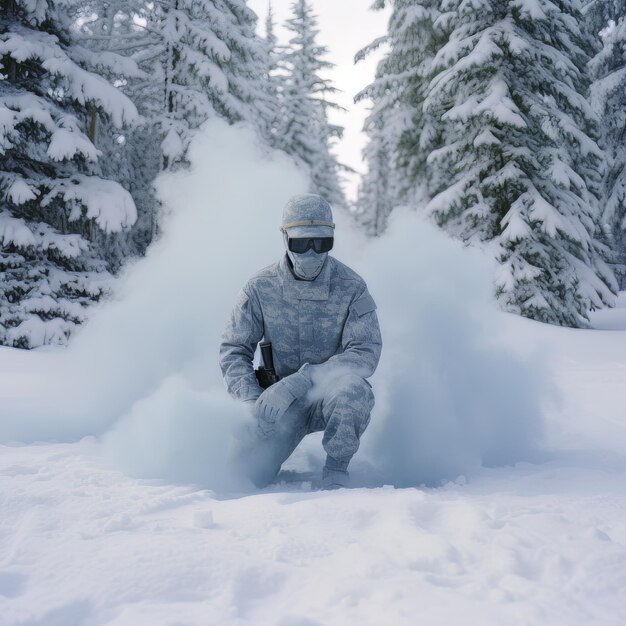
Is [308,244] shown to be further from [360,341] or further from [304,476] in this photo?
[304,476]

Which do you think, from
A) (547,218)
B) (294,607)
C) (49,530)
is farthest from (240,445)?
(547,218)

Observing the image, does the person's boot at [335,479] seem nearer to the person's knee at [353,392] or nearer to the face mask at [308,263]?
the person's knee at [353,392]

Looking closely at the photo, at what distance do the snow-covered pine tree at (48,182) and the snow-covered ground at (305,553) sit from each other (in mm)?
6380

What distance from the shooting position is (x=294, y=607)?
5.88ft

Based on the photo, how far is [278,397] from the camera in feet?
10.3

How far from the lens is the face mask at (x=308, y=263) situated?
336 cm

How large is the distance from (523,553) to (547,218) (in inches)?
375

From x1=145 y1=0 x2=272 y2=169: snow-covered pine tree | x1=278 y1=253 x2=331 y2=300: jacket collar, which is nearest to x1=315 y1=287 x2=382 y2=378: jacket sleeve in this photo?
x1=278 y1=253 x2=331 y2=300: jacket collar

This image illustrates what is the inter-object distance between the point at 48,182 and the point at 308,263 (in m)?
7.34

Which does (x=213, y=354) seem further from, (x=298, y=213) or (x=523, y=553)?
(x=523, y=553)

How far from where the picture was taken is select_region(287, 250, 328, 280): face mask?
336 cm

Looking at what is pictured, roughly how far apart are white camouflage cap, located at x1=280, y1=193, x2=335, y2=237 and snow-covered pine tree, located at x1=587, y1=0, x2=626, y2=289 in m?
13.7

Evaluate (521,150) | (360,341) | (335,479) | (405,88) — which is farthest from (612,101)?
(335,479)

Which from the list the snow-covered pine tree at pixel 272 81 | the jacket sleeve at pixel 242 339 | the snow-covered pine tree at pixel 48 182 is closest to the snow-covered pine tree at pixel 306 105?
the snow-covered pine tree at pixel 272 81
